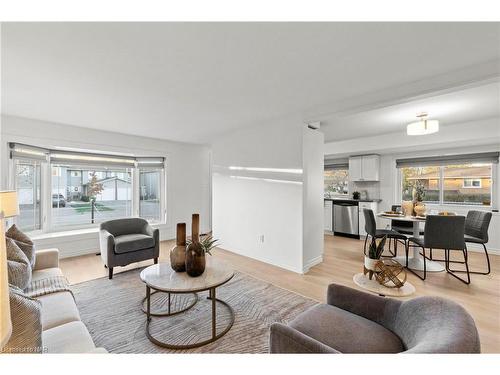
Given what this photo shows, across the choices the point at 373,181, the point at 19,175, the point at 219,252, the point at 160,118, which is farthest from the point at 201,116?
the point at 373,181

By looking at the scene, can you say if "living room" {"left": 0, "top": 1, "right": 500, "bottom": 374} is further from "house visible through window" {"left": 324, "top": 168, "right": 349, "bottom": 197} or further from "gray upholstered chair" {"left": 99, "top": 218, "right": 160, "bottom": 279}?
"house visible through window" {"left": 324, "top": 168, "right": 349, "bottom": 197}

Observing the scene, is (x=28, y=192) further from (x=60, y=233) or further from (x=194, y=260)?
(x=194, y=260)

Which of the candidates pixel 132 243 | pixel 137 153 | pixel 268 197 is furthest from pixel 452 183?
pixel 137 153

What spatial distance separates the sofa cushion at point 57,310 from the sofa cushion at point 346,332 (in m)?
1.45

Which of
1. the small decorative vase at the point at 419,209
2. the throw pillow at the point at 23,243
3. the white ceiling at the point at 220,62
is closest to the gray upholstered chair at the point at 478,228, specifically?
the small decorative vase at the point at 419,209

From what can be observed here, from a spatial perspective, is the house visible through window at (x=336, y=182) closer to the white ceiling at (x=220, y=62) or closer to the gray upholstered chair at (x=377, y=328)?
the white ceiling at (x=220, y=62)

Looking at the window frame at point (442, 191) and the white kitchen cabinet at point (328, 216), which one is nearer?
the window frame at point (442, 191)

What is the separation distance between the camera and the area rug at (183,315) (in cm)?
178

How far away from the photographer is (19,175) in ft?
11.8

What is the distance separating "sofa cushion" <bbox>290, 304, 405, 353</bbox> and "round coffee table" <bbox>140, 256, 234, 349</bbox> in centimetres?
77

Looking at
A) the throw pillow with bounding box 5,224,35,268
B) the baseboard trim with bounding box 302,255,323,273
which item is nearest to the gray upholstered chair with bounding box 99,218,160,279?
the throw pillow with bounding box 5,224,35,268

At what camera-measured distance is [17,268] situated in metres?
1.70
